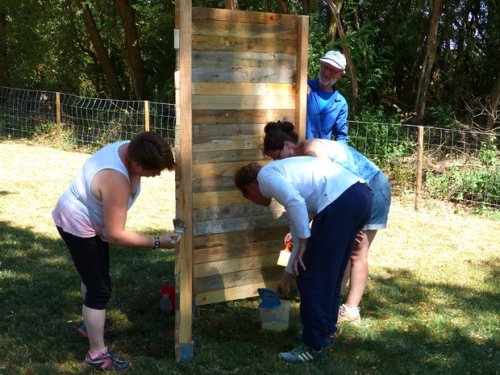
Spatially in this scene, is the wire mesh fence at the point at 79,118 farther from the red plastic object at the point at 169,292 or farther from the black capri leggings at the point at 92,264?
the black capri leggings at the point at 92,264

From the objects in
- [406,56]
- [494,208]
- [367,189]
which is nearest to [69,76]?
[406,56]

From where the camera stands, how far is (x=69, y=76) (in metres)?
19.0

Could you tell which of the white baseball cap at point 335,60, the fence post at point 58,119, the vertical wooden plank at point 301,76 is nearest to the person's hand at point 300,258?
the vertical wooden plank at point 301,76

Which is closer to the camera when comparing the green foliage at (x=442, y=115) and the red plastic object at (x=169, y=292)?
the red plastic object at (x=169, y=292)

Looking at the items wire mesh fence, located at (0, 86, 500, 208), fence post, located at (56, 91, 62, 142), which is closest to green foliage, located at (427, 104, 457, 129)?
wire mesh fence, located at (0, 86, 500, 208)

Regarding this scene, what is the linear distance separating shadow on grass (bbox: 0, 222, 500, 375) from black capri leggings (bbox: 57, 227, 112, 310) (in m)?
0.48

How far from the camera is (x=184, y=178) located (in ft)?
11.0

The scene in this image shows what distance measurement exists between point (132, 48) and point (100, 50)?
106 cm

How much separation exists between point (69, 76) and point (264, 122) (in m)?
16.1

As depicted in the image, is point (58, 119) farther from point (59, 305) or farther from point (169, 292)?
point (169, 292)

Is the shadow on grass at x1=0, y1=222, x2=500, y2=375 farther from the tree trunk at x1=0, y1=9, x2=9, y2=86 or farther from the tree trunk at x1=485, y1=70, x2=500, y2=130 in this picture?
the tree trunk at x1=0, y1=9, x2=9, y2=86

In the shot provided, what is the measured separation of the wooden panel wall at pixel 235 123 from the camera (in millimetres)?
3949

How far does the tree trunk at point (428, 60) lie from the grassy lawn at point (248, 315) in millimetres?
4272

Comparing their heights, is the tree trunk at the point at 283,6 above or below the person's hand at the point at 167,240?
above
